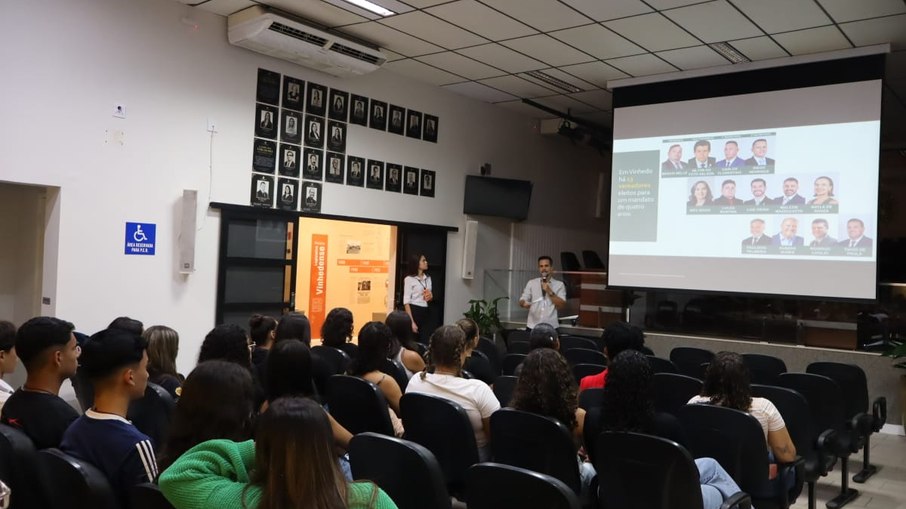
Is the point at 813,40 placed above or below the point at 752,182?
above

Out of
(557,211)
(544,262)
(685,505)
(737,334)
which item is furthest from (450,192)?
(685,505)

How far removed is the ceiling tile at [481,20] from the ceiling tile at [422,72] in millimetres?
1359

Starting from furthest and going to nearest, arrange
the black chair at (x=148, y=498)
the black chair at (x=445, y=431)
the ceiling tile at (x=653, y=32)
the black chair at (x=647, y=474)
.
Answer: the ceiling tile at (x=653, y=32), the black chair at (x=445, y=431), the black chair at (x=647, y=474), the black chair at (x=148, y=498)

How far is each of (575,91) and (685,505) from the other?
745 centimetres

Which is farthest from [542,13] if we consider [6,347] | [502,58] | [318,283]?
[6,347]

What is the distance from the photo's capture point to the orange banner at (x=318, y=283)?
360 inches

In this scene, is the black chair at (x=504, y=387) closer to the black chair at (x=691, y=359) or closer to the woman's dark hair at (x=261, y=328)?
the woman's dark hair at (x=261, y=328)

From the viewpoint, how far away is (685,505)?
2512mm

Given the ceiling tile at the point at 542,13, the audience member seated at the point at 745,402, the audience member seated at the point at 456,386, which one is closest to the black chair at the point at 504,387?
the audience member seated at the point at 456,386

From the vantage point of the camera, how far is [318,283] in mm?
9242

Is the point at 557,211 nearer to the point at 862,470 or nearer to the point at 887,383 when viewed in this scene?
the point at 887,383

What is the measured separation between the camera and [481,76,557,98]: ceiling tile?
8.80 meters

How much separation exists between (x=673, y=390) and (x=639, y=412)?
1.50 m

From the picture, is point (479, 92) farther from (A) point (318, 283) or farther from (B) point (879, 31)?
(B) point (879, 31)
